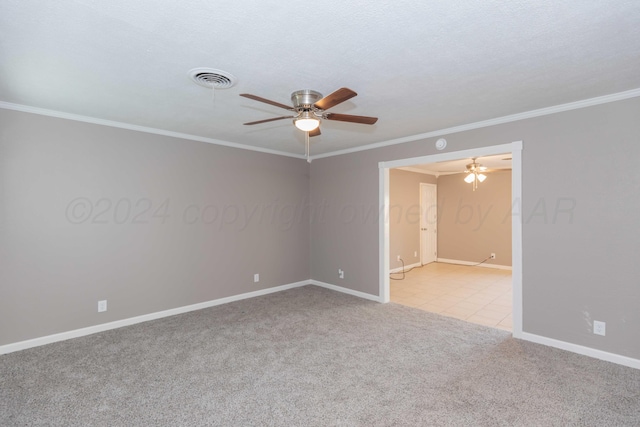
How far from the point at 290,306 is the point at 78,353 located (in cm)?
250

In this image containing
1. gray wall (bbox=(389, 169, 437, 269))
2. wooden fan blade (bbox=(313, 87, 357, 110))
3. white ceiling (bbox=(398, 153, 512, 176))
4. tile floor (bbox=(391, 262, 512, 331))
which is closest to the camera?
wooden fan blade (bbox=(313, 87, 357, 110))

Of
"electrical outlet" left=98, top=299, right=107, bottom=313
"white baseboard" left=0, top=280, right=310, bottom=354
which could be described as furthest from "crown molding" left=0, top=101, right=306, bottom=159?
"white baseboard" left=0, top=280, right=310, bottom=354

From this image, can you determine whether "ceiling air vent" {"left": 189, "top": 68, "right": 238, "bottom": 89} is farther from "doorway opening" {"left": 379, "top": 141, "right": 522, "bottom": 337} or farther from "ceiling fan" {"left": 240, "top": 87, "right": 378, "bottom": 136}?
"doorway opening" {"left": 379, "top": 141, "right": 522, "bottom": 337}

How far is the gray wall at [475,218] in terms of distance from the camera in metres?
7.70

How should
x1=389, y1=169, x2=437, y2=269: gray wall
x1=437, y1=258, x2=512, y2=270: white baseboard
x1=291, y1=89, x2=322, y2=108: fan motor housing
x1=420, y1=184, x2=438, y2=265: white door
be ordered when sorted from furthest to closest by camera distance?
x1=420, y1=184, x2=438, y2=265: white door
x1=437, y1=258, x2=512, y2=270: white baseboard
x1=389, y1=169, x2=437, y2=269: gray wall
x1=291, y1=89, x2=322, y2=108: fan motor housing

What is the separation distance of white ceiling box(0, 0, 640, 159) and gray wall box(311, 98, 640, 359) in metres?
0.34

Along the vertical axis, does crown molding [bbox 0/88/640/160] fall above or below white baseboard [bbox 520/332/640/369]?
above

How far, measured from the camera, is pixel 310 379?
2.74m

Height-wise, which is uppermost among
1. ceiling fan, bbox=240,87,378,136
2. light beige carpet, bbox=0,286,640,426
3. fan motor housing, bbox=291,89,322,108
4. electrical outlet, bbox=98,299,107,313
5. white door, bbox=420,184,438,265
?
fan motor housing, bbox=291,89,322,108

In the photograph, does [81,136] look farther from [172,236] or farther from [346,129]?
[346,129]

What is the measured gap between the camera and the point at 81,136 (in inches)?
145

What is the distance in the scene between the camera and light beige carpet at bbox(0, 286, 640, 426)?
7.38ft

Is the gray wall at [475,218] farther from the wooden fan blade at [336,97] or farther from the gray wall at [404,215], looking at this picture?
the wooden fan blade at [336,97]

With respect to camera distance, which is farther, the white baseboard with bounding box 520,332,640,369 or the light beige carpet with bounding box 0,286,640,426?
the white baseboard with bounding box 520,332,640,369
